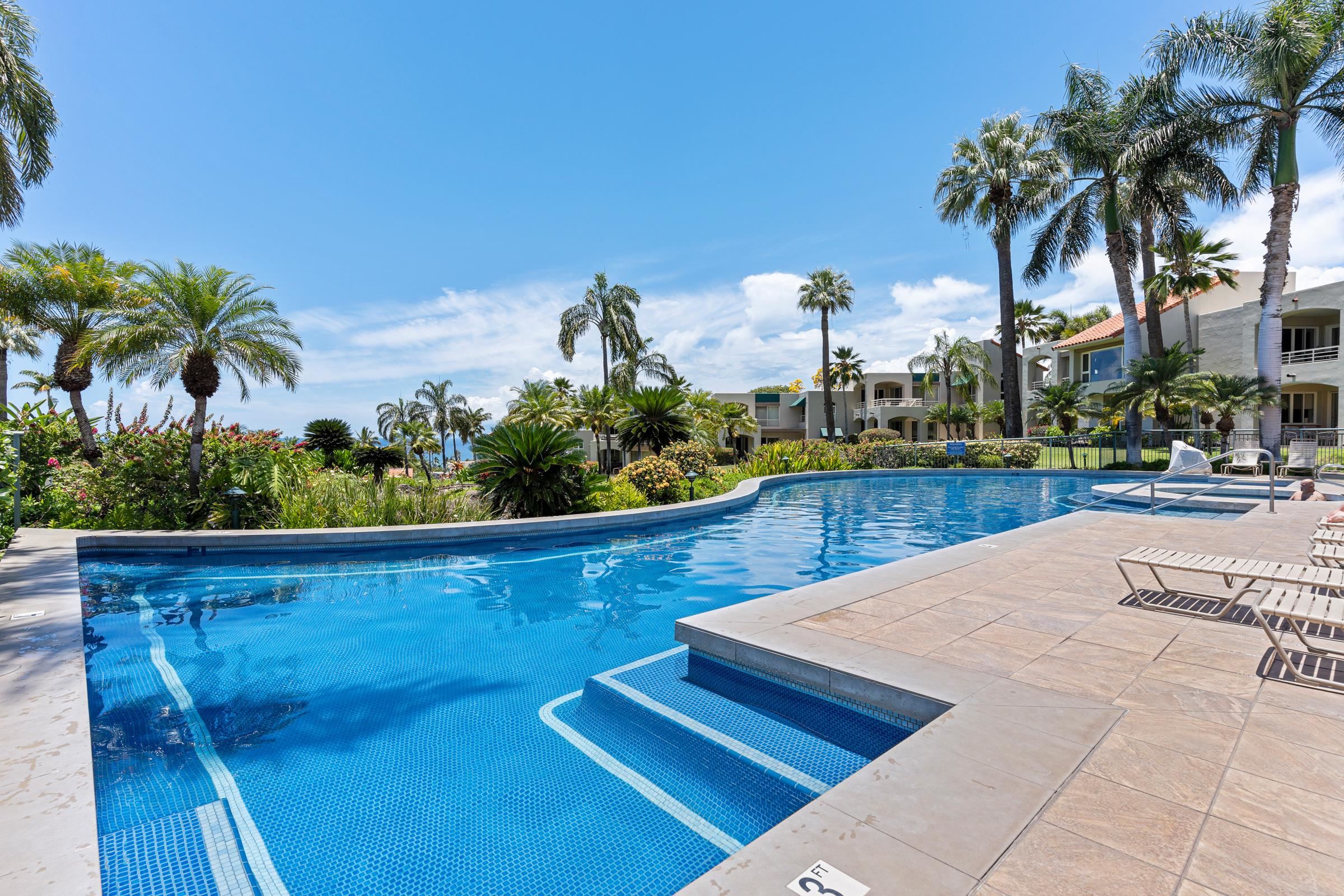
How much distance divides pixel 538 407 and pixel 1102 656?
3079 cm

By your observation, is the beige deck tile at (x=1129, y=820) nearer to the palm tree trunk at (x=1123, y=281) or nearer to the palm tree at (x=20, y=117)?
the palm tree at (x=20, y=117)

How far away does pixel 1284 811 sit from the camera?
6.98ft

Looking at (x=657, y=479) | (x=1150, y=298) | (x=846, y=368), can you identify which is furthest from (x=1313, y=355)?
(x=657, y=479)

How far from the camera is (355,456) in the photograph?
19.0 m

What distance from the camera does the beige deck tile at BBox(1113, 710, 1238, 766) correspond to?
101 inches

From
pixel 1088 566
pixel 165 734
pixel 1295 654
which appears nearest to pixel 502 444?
pixel 165 734

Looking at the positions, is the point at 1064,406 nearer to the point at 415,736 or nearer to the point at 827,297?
the point at 827,297

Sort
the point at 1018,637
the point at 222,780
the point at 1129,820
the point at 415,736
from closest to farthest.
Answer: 1. the point at 1129,820
2. the point at 222,780
3. the point at 415,736
4. the point at 1018,637

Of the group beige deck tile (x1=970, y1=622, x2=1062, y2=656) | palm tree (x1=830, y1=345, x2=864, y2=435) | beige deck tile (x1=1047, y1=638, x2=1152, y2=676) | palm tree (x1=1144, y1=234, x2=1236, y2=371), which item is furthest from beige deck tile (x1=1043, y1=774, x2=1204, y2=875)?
palm tree (x1=830, y1=345, x2=864, y2=435)

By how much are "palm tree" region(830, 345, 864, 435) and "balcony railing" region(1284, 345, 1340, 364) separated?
22782mm

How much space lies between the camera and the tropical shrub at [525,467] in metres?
11.8

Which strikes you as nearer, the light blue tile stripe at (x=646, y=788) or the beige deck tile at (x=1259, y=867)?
the beige deck tile at (x=1259, y=867)

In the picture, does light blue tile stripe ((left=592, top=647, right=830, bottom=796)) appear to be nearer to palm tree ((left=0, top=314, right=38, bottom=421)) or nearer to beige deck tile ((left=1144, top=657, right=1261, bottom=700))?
beige deck tile ((left=1144, top=657, right=1261, bottom=700))

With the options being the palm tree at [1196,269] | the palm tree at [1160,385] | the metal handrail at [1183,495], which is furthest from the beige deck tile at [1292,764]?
the palm tree at [1196,269]
